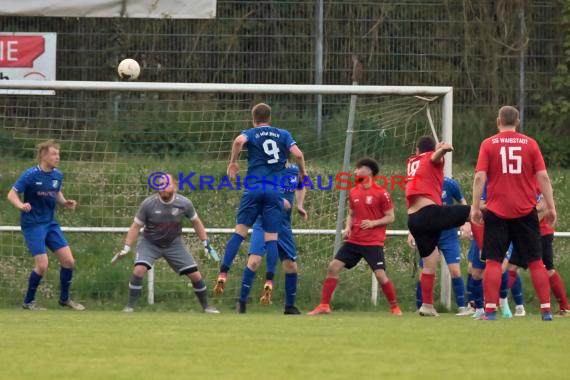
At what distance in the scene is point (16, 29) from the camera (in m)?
19.2

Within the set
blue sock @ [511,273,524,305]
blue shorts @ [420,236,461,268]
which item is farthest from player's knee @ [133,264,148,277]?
blue sock @ [511,273,524,305]

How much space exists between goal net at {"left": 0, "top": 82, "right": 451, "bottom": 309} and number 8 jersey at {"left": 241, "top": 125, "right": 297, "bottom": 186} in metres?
2.36

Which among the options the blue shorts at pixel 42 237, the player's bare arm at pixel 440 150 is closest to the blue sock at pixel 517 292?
the player's bare arm at pixel 440 150

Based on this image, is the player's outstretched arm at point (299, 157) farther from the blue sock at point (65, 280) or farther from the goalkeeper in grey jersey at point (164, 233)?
the blue sock at point (65, 280)

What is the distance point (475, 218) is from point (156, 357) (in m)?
4.07

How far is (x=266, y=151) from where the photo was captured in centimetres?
1238

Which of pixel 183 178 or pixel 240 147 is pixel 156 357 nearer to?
pixel 240 147

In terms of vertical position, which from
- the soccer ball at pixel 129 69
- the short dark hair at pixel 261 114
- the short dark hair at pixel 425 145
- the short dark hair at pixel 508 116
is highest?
the soccer ball at pixel 129 69

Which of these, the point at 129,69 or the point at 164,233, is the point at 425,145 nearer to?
the point at 164,233

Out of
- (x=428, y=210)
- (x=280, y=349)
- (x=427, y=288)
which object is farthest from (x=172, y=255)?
(x=280, y=349)

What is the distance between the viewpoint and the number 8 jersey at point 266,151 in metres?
12.4

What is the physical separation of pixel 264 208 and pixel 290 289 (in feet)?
3.20

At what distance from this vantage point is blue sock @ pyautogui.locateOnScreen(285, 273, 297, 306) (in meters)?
12.7

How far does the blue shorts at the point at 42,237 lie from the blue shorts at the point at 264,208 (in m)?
2.41
